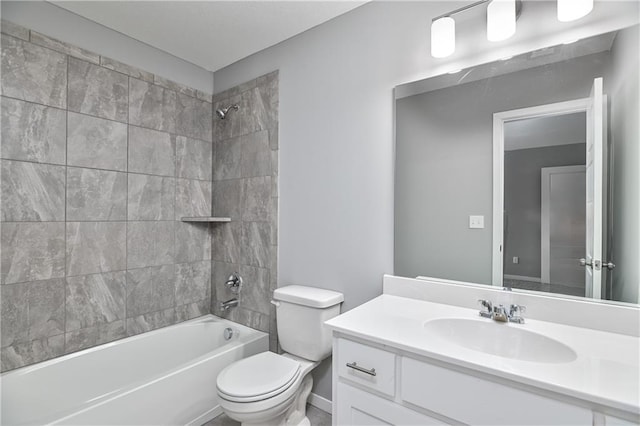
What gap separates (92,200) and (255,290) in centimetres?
126

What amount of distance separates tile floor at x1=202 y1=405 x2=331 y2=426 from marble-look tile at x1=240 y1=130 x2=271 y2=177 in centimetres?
164

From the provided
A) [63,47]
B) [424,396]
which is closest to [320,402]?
[424,396]

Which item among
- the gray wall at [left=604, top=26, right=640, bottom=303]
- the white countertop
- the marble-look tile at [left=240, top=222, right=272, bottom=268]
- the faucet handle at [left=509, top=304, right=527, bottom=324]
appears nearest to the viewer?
the white countertop

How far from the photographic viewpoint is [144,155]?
7.44ft

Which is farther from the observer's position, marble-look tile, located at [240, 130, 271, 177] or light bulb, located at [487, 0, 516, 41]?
marble-look tile, located at [240, 130, 271, 177]

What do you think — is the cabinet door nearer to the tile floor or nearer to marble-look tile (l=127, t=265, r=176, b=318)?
the tile floor

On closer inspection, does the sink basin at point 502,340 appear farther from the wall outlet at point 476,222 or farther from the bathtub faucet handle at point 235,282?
the bathtub faucet handle at point 235,282

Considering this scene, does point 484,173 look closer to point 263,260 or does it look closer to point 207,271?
point 263,260

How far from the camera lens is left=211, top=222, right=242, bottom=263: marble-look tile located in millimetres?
2492

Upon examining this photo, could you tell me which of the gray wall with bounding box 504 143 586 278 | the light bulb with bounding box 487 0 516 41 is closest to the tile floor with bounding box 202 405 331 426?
the gray wall with bounding box 504 143 586 278

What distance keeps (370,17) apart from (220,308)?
2.42 m

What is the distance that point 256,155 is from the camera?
7.79ft

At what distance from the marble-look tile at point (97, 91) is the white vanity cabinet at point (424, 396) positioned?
209cm

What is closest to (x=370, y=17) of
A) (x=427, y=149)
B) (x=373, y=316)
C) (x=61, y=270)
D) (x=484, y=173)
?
(x=427, y=149)
